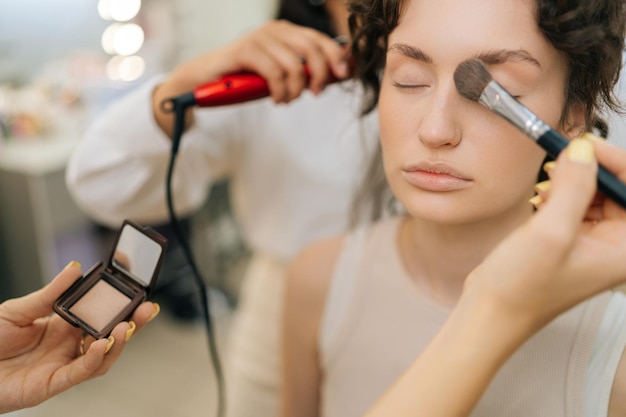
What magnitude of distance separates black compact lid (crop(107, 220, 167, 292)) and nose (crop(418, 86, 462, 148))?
22 centimetres

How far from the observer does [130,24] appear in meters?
1.90

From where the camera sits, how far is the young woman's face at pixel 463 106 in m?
0.47

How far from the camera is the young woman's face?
465 mm

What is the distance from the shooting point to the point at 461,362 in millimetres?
357

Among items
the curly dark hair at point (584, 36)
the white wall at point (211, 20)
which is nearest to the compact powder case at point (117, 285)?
the curly dark hair at point (584, 36)

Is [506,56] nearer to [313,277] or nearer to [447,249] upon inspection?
[447,249]

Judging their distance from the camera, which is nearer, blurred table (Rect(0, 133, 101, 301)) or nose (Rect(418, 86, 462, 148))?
nose (Rect(418, 86, 462, 148))

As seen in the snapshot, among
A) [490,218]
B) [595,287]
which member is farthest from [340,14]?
[595,287]

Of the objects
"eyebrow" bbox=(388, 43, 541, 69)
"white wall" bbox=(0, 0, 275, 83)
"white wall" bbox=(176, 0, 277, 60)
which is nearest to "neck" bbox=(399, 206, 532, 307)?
"eyebrow" bbox=(388, 43, 541, 69)

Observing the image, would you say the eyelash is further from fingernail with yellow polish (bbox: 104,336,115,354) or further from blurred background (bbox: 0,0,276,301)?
blurred background (bbox: 0,0,276,301)

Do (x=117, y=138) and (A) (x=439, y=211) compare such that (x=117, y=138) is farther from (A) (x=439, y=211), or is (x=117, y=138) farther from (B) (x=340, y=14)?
(A) (x=439, y=211)

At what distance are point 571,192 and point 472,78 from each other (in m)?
0.14

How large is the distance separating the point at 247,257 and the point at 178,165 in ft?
4.07

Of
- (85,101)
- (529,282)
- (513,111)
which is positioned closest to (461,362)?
(529,282)
